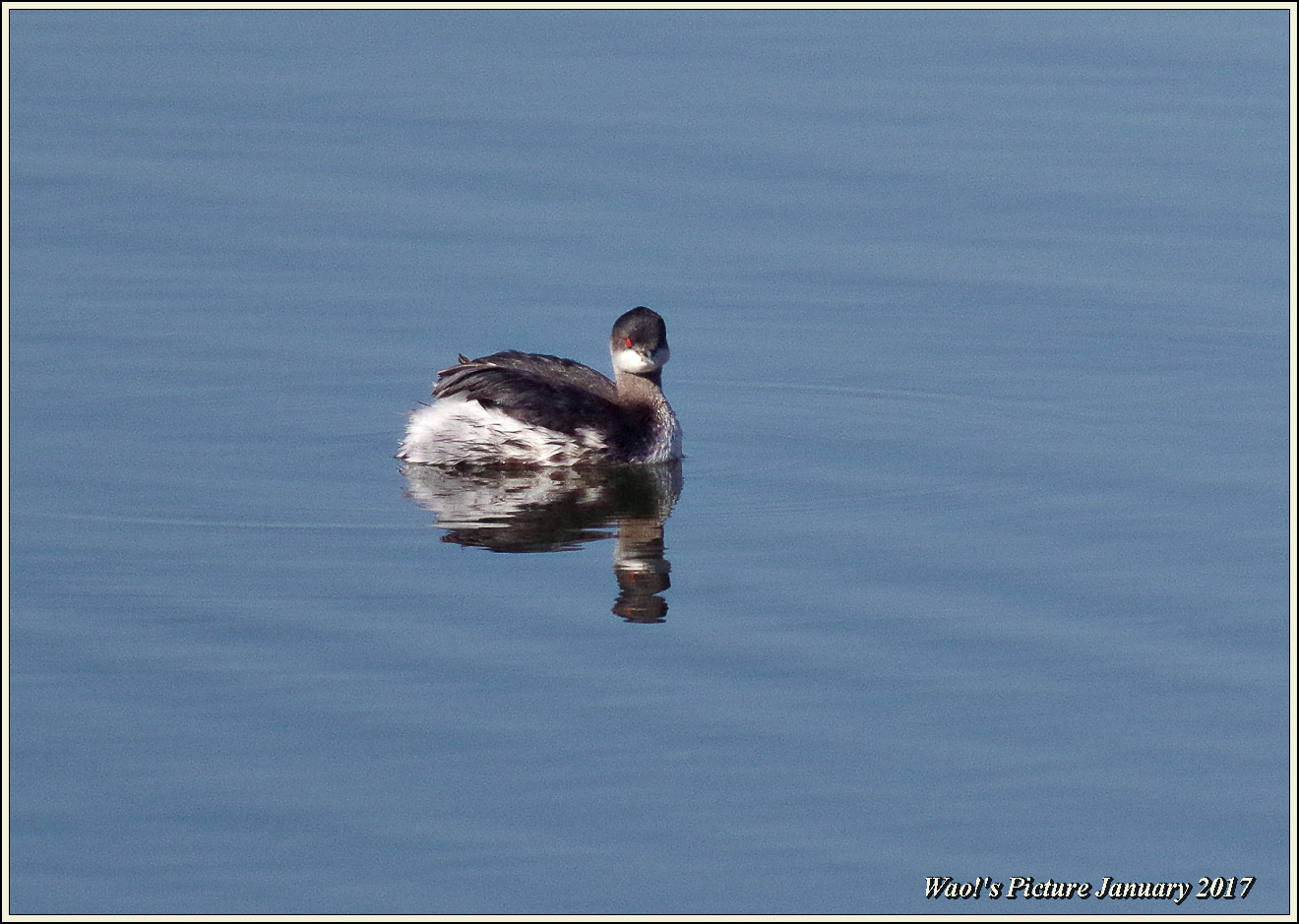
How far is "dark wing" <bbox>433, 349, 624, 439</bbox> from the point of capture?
12008mm

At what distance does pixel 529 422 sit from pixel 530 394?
0.49ft

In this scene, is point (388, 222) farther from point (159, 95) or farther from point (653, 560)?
point (653, 560)

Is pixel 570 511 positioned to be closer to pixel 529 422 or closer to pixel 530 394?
pixel 529 422

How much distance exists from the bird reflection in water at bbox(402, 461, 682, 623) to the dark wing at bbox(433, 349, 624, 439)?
0.29 metres

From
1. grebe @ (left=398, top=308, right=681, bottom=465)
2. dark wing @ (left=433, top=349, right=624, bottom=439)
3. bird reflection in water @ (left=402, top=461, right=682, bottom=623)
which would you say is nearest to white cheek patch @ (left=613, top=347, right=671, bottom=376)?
grebe @ (left=398, top=308, right=681, bottom=465)

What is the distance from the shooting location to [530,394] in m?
12.0

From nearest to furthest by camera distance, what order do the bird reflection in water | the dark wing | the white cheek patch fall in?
the bird reflection in water
the dark wing
the white cheek patch

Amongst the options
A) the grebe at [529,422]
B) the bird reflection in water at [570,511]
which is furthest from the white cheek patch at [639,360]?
the bird reflection in water at [570,511]

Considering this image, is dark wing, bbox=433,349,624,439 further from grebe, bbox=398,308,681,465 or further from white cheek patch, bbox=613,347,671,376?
white cheek patch, bbox=613,347,671,376

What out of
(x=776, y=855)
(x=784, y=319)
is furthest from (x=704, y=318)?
(x=776, y=855)

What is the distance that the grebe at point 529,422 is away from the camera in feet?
39.5

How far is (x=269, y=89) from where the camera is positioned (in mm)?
18781

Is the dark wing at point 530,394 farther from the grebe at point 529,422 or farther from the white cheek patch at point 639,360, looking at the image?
the white cheek patch at point 639,360

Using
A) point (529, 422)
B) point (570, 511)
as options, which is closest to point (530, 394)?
point (529, 422)
